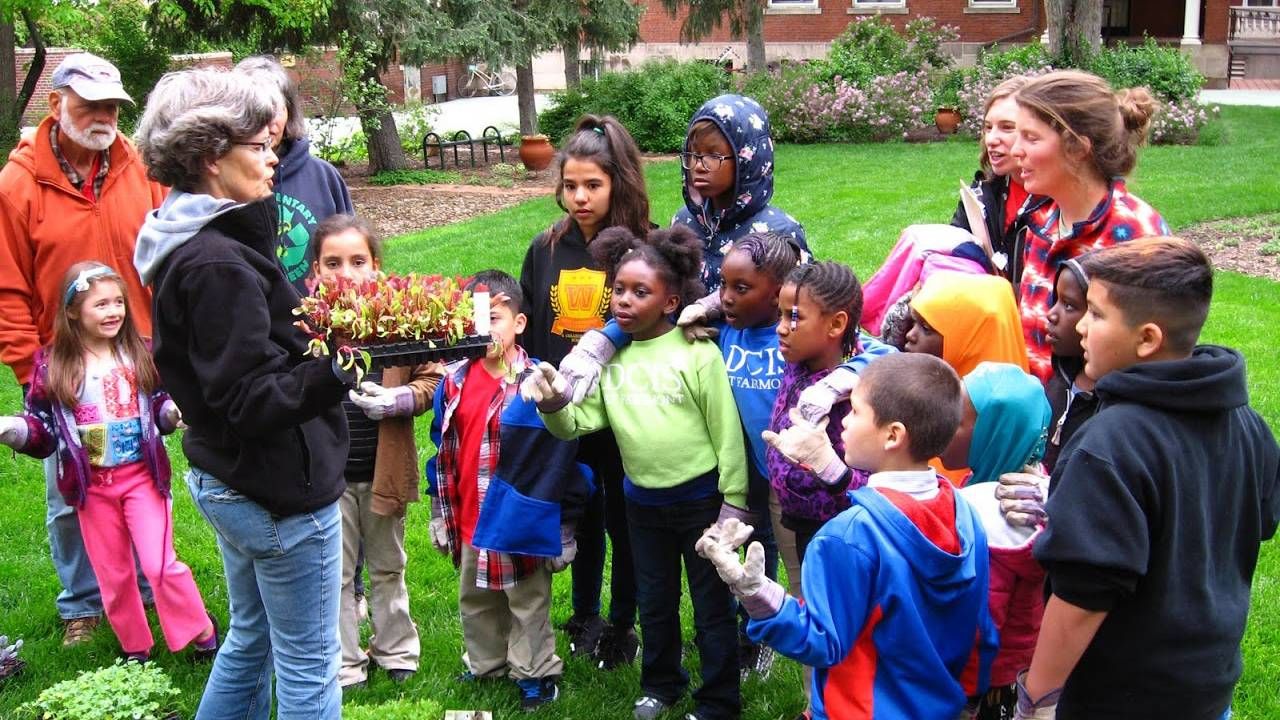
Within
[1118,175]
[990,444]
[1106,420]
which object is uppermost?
[1118,175]

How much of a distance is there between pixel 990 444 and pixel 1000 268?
113 centimetres

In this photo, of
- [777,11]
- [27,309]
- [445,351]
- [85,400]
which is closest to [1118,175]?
[445,351]

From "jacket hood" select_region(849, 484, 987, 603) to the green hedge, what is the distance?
777 inches

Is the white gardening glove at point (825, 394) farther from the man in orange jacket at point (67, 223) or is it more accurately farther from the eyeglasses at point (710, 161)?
the man in orange jacket at point (67, 223)

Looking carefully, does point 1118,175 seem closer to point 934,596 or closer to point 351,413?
point 934,596

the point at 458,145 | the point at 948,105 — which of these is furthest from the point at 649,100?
the point at 948,105

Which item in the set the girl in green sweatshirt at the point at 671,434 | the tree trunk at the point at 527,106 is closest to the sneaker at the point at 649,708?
the girl in green sweatshirt at the point at 671,434

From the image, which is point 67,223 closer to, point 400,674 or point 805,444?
point 400,674

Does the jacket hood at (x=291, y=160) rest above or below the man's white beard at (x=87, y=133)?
below

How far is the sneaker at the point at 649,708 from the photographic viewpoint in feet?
14.5

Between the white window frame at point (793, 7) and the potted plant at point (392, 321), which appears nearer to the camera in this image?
the potted plant at point (392, 321)

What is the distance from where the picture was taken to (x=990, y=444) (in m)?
3.43

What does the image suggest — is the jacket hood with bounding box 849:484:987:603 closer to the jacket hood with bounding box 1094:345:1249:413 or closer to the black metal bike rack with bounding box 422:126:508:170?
the jacket hood with bounding box 1094:345:1249:413

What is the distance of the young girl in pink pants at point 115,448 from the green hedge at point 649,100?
17932mm
